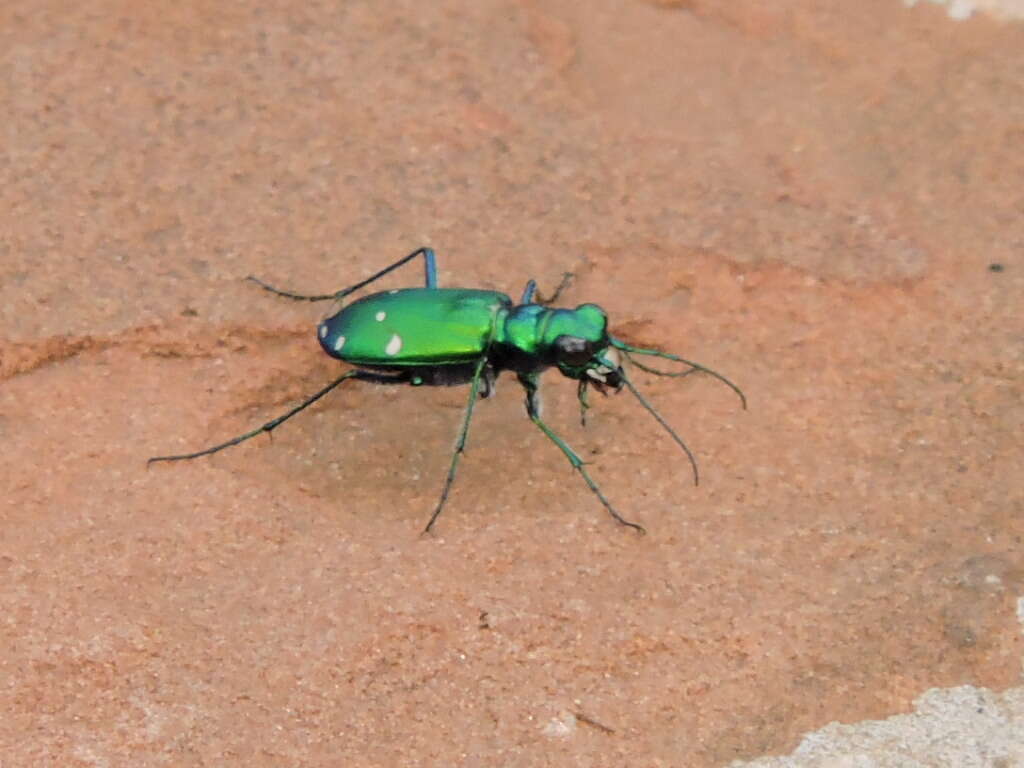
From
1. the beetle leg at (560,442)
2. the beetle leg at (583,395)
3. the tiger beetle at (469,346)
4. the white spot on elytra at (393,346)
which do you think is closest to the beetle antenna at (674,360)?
the tiger beetle at (469,346)

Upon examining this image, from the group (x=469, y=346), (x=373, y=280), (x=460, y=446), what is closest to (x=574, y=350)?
(x=469, y=346)

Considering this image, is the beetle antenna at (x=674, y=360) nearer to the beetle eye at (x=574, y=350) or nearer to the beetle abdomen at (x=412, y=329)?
the beetle eye at (x=574, y=350)

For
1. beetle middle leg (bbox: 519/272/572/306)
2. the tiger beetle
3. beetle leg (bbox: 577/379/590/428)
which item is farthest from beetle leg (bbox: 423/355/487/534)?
beetle middle leg (bbox: 519/272/572/306)

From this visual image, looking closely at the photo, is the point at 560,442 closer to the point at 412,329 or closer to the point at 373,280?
the point at 412,329

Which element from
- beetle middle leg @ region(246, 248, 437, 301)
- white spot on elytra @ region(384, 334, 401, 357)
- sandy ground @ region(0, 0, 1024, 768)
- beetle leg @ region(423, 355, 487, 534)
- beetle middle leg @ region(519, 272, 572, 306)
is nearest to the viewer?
sandy ground @ region(0, 0, 1024, 768)

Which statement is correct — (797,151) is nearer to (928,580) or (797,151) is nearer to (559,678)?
(928,580)

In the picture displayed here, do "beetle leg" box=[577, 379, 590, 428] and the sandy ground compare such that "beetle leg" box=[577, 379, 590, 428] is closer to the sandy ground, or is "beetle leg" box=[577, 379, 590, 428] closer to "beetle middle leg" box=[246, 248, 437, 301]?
the sandy ground

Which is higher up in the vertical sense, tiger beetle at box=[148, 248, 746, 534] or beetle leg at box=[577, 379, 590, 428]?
tiger beetle at box=[148, 248, 746, 534]
